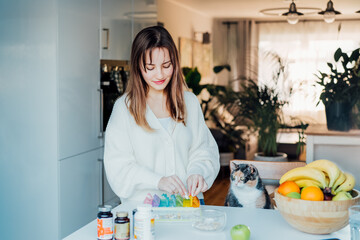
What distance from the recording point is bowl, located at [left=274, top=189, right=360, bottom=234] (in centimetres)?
144

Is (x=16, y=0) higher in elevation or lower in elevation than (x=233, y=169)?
higher

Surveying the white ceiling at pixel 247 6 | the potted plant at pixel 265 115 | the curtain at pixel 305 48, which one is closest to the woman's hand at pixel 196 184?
the potted plant at pixel 265 115

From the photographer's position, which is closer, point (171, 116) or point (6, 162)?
point (171, 116)

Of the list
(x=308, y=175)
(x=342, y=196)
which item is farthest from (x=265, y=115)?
(x=342, y=196)

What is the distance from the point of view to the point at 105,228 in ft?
4.61

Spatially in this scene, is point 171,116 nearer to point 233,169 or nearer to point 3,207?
point 233,169

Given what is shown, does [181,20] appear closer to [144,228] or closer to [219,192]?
[219,192]

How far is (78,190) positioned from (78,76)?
2.50 feet

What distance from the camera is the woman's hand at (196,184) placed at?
181 cm

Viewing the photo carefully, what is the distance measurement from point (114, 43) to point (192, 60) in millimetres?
4473

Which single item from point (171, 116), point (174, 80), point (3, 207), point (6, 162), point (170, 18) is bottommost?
point (3, 207)

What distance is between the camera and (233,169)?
2316 mm

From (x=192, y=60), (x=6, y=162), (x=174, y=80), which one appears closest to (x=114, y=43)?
(x=6, y=162)

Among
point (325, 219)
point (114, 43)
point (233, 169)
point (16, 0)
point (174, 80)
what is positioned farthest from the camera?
point (114, 43)
